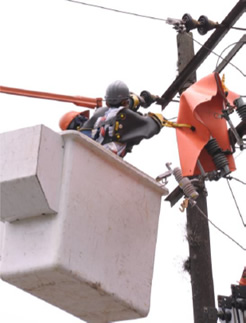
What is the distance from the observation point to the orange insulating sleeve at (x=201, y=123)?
8.34 meters

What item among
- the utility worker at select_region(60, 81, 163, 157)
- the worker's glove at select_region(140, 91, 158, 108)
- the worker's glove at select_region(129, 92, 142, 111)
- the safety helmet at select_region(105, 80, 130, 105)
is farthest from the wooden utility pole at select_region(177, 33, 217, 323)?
the utility worker at select_region(60, 81, 163, 157)

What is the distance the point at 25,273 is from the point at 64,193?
1.68 ft

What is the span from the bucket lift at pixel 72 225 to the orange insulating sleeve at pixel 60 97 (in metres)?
1.13

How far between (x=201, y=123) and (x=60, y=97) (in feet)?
3.43

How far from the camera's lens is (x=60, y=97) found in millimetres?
8164

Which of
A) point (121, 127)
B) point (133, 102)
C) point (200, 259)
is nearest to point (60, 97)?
point (133, 102)

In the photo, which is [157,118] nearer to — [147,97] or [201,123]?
[201,123]

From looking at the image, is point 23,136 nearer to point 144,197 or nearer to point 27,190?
point 27,190

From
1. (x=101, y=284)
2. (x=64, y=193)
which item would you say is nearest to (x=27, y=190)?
(x=64, y=193)

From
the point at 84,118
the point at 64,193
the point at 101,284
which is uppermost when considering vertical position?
the point at 84,118

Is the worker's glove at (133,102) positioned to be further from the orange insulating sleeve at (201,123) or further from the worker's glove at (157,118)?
the orange insulating sleeve at (201,123)

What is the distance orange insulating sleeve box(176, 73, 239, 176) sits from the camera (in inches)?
328

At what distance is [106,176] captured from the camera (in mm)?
7035

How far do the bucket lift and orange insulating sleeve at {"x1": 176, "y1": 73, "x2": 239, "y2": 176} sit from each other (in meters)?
1.16
